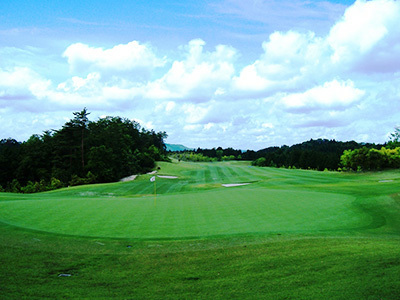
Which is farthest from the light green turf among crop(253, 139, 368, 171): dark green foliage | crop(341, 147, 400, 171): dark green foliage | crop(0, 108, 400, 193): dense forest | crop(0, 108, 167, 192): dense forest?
crop(253, 139, 368, 171): dark green foliage

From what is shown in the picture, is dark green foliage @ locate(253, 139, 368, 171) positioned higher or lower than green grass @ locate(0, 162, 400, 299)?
higher

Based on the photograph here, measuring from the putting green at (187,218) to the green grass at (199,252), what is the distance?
44 millimetres

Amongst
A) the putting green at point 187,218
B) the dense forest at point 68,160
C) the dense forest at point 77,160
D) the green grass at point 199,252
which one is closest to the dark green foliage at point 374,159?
the dense forest at point 77,160

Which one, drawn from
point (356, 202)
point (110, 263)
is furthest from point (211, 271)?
point (356, 202)

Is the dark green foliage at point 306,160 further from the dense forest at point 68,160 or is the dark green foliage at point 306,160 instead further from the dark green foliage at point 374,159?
the dense forest at point 68,160

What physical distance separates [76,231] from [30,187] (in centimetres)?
4561

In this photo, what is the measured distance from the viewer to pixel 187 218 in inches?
521

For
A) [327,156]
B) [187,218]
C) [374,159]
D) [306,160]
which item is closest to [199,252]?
[187,218]

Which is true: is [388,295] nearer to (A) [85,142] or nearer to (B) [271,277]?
(B) [271,277]

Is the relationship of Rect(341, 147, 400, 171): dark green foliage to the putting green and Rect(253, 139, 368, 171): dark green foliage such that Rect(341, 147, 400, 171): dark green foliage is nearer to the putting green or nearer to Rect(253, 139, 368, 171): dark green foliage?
the putting green

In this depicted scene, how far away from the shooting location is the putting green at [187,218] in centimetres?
1123

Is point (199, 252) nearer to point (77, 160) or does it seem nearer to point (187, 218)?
point (187, 218)

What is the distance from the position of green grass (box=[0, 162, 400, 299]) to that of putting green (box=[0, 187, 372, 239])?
0.14 feet

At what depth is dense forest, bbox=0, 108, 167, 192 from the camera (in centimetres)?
5528
